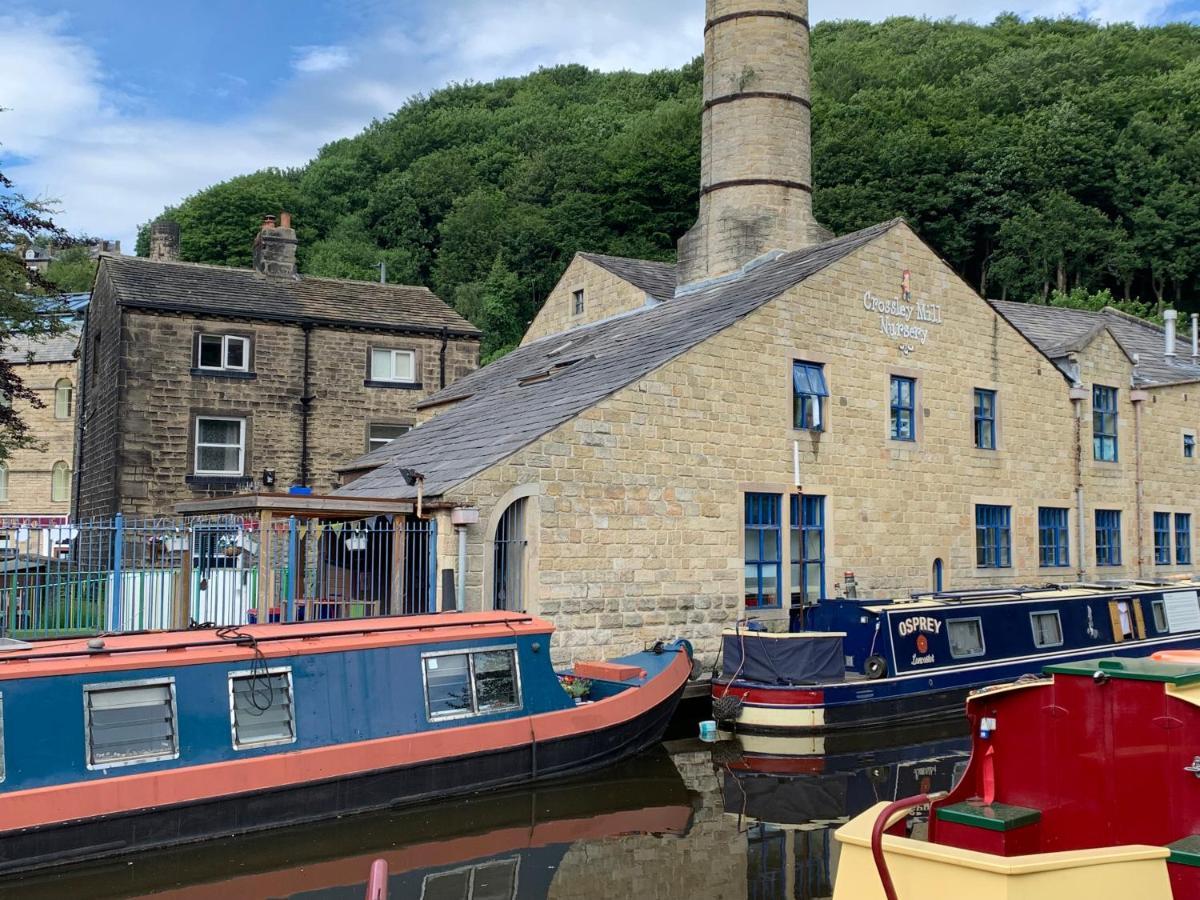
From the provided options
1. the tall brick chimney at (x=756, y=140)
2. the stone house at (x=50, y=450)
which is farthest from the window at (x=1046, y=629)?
the stone house at (x=50, y=450)

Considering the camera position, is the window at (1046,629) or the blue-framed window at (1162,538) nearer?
the window at (1046,629)

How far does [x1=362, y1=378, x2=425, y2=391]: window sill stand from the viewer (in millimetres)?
28531

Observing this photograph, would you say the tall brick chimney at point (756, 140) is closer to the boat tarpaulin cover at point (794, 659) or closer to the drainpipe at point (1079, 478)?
the drainpipe at point (1079, 478)

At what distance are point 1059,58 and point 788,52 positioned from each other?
39160mm

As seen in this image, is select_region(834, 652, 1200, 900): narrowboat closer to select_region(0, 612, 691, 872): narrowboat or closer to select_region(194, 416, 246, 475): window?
select_region(0, 612, 691, 872): narrowboat

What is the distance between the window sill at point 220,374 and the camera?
26.6m

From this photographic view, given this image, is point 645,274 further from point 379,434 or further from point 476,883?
point 476,883

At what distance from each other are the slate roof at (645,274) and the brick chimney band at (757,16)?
18.7 ft

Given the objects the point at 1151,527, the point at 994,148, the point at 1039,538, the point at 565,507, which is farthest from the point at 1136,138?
the point at 565,507

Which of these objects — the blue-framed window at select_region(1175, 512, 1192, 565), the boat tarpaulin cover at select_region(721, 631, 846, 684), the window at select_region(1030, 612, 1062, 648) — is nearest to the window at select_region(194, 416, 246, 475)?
the boat tarpaulin cover at select_region(721, 631, 846, 684)

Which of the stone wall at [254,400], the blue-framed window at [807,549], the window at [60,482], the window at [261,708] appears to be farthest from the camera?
the window at [60,482]

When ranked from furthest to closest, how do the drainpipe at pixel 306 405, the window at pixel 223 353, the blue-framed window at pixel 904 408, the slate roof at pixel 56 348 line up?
the slate roof at pixel 56 348 < the drainpipe at pixel 306 405 < the window at pixel 223 353 < the blue-framed window at pixel 904 408

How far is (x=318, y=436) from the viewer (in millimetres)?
27875

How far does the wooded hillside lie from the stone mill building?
2452cm
